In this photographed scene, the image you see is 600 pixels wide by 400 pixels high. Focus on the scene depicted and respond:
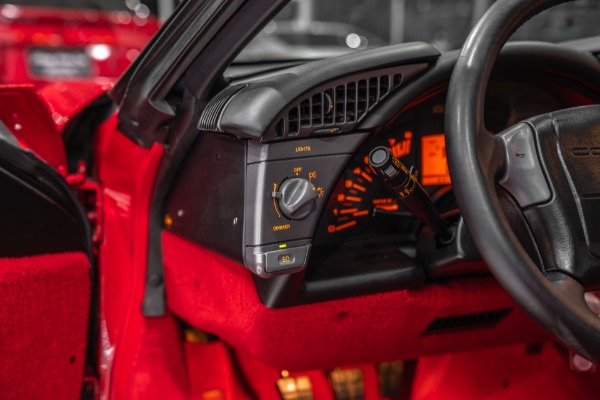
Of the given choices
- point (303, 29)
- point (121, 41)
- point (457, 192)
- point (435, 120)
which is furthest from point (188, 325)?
point (303, 29)

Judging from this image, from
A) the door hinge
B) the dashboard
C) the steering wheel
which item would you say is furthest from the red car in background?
the steering wheel

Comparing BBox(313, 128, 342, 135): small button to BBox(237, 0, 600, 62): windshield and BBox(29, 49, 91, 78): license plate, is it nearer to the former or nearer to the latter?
BBox(29, 49, 91, 78): license plate

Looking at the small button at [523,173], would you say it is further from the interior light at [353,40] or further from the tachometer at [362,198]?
the interior light at [353,40]

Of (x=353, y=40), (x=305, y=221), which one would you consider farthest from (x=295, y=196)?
(x=353, y=40)

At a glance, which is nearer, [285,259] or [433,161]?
[285,259]

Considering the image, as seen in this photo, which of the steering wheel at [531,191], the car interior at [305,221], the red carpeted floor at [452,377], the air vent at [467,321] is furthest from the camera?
the red carpeted floor at [452,377]

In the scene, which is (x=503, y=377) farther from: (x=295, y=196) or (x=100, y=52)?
(x=100, y=52)

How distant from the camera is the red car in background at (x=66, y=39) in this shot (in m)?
3.04

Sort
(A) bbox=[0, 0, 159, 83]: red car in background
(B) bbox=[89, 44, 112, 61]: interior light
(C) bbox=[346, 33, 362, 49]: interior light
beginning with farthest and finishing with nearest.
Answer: (C) bbox=[346, 33, 362, 49]: interior light, (B) bbox=[89, 44, 112, 61]: interior light, (A) bbox=[0, 0, 159, 83]: red car in background

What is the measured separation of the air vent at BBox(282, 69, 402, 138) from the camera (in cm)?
95

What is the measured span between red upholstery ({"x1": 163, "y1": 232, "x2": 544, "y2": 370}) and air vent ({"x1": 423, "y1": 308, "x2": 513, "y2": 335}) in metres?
0.01

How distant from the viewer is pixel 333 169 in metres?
1.00

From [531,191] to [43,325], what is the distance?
845 millimetres

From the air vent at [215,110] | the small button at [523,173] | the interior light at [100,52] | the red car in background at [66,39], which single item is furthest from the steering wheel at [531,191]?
the interior light at [100,52]
